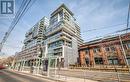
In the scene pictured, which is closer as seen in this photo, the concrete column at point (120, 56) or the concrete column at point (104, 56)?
the concrete column at point (120, 56)

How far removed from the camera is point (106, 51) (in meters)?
35.2

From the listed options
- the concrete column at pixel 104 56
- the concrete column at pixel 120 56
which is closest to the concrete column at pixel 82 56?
the concrete column at pixel 104 56

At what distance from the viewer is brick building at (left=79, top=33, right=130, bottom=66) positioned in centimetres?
3037

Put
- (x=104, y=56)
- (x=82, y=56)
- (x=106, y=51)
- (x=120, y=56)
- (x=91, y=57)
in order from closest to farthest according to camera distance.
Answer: (x=120, y=56), (x=104, y=56), (x=106, y=51), (x=91, y=57), (x=82, y=56)

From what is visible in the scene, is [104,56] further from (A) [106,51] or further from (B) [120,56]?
(B) [120,56]

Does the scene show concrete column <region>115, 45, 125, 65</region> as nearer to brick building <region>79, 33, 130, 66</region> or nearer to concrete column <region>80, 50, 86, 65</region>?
brick building <region>79, 33, 130, 66</region>

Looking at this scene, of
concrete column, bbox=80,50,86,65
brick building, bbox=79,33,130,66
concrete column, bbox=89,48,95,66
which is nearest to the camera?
brick building, bbox=79,33,130,66

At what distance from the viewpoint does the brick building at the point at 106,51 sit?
30.4 meters

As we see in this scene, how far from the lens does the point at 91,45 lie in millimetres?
40688

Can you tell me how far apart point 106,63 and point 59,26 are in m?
39.0

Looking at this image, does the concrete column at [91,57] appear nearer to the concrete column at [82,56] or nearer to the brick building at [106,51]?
the brick building at [106,51]

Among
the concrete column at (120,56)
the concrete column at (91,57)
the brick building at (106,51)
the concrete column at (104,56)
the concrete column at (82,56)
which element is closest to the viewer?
the concrete column at (120,56)

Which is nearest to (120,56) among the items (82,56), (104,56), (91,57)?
(104,56)

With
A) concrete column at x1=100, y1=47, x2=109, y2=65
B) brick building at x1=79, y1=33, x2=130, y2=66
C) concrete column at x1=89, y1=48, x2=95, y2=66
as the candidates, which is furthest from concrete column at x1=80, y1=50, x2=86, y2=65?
concrete column at x1=100, y1=47, x2=109, y2=65
